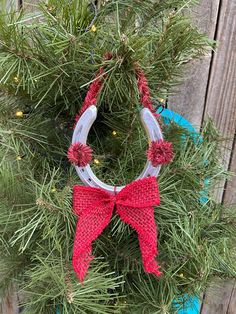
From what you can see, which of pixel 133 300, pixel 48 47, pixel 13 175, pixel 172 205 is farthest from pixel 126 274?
pixel 48 47

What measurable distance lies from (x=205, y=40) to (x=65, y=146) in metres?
0.27

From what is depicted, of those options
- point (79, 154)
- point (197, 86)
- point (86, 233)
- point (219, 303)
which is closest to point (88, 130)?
point (79, 154)

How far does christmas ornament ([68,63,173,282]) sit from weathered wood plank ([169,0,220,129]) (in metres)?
0.37

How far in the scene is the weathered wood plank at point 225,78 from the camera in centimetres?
84

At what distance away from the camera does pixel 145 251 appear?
513 millimetres

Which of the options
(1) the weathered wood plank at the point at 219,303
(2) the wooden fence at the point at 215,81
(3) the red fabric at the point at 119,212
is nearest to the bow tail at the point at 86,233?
(3) the red fabric at the point at 119,212

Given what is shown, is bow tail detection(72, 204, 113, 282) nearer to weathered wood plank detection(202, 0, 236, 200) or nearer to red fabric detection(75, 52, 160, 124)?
red fabric detection(75, 52, 160, 124)

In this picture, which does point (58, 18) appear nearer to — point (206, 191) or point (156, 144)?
point (156, 144)

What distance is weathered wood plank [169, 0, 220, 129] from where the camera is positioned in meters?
0.84

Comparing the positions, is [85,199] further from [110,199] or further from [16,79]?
[16,79]

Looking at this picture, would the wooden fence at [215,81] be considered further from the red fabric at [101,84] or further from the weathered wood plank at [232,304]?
the red fabric at [101,84]

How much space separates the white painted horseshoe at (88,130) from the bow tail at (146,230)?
4cm

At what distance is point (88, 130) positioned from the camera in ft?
1.68

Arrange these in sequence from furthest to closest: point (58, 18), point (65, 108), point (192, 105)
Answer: point (192, 105) → point (65, 108) → point (58, 18)
